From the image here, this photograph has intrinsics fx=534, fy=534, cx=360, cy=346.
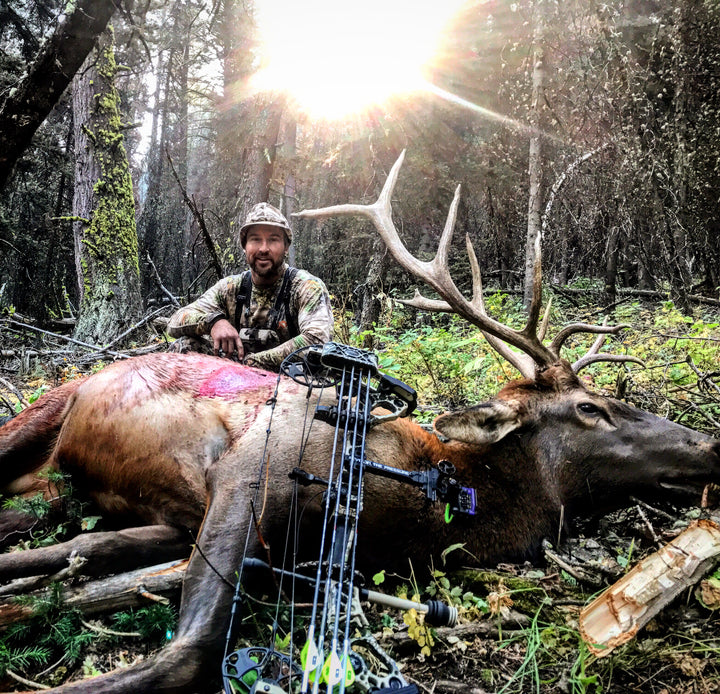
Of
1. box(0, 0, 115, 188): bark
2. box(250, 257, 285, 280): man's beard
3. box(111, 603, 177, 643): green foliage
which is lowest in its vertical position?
box(111, 603, 177, 643): green foliage

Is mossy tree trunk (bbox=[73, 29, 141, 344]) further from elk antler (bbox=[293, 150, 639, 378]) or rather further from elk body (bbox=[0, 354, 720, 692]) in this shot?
elk antler (bbox=[293, 150, 639, 378])

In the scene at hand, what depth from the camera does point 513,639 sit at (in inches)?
94.6

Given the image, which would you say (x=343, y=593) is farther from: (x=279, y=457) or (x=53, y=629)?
(x=53, y=629)

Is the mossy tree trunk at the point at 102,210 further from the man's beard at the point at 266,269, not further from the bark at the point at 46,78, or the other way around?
the man's beard at the point at 266,269

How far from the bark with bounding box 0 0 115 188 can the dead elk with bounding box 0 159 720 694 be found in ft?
11.5

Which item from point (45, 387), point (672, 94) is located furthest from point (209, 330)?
point (672, 94)

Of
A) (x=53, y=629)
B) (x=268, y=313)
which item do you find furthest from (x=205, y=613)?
(x=268, y=313)

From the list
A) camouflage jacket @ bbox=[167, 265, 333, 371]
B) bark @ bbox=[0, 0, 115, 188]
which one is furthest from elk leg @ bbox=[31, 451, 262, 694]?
bark @ bbox=[0, 0, 115, 188]

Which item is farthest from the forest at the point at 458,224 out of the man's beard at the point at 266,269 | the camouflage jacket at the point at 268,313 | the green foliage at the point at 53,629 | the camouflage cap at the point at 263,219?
the camouflage cap at the point at 263,219

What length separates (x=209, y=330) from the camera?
184 inches

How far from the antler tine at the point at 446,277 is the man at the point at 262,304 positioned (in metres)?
1.05

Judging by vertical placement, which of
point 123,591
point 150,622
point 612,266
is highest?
point 612,266

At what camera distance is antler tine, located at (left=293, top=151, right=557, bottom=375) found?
3545 mm

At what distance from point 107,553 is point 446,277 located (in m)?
2.66
